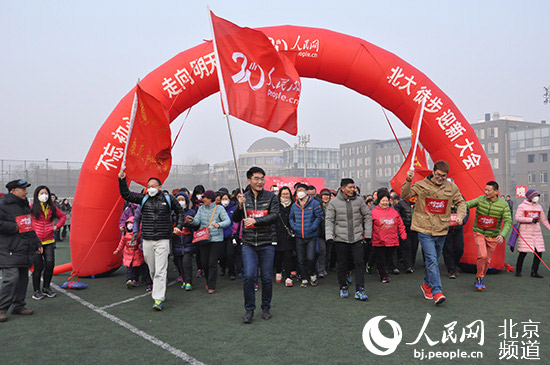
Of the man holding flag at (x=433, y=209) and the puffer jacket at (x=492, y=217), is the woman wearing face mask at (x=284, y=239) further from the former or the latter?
the puffer jacket at (x=492, y=217)

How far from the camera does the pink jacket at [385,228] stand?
8141mm

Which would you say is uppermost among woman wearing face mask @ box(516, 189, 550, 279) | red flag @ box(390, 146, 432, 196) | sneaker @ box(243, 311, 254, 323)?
red flag @ box(390, 146, 432, 196)

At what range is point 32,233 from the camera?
611cm

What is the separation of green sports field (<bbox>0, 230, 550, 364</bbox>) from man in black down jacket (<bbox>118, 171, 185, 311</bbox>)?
1.35ft

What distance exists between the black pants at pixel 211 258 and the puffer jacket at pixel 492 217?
453cm

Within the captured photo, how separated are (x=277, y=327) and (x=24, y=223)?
3831 mm

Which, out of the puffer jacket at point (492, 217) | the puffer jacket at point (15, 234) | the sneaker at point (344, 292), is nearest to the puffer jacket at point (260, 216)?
the sneaker at point (344, 292)

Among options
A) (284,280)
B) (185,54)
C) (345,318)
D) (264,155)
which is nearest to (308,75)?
(185,54)

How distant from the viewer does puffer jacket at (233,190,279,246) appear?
5.61m

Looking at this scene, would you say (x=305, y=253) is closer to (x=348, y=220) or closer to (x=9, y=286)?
(x=348, y=220)

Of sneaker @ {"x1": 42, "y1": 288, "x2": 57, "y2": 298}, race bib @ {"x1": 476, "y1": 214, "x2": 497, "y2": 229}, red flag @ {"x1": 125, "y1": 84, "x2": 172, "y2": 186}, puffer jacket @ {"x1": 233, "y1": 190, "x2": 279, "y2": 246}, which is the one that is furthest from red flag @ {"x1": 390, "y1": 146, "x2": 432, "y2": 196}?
sneaker @ {"x1": 42, "y1": 288, "x2": 57, "y2": 298}

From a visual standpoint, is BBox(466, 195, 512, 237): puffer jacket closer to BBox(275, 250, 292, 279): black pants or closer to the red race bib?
the red race bib

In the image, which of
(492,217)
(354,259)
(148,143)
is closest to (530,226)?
(492,217)

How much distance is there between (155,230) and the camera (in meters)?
6.30
